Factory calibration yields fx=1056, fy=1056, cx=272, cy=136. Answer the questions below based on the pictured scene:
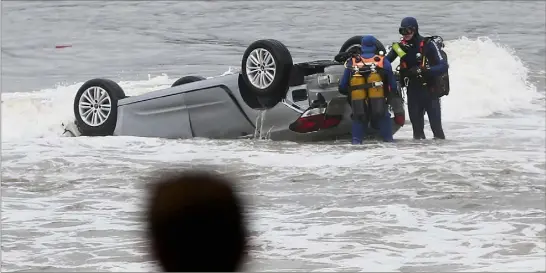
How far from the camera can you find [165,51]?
28.9m

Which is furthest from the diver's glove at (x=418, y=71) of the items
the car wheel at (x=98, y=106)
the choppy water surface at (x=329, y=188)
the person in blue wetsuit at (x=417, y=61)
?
the car wheel at (x=98, y=106)

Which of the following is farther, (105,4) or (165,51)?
(105,4)

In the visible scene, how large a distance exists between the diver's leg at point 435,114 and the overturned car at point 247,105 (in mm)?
563

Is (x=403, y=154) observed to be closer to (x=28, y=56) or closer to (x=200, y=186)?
(x=200, y=186)

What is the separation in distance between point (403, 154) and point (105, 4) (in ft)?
112

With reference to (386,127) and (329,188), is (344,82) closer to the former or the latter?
(386,127)

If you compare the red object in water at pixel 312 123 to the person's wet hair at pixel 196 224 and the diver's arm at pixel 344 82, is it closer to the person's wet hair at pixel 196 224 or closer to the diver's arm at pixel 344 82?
the diver's arm at pixel 344 82

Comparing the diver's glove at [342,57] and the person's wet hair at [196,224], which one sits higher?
the diver's glove at [342,57]

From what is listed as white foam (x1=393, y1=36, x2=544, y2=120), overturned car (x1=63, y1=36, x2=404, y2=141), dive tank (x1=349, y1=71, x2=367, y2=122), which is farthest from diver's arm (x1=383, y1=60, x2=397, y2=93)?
white foam (x1=393, y1=36, x2=544, y2=120)

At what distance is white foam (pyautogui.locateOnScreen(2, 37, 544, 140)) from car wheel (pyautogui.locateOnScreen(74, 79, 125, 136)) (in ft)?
6.92

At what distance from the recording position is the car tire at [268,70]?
446 inches

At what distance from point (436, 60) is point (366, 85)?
1.12m

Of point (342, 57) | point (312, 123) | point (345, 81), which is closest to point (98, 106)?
point (312, 123)

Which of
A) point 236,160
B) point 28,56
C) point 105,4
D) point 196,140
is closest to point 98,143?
point 196,140
